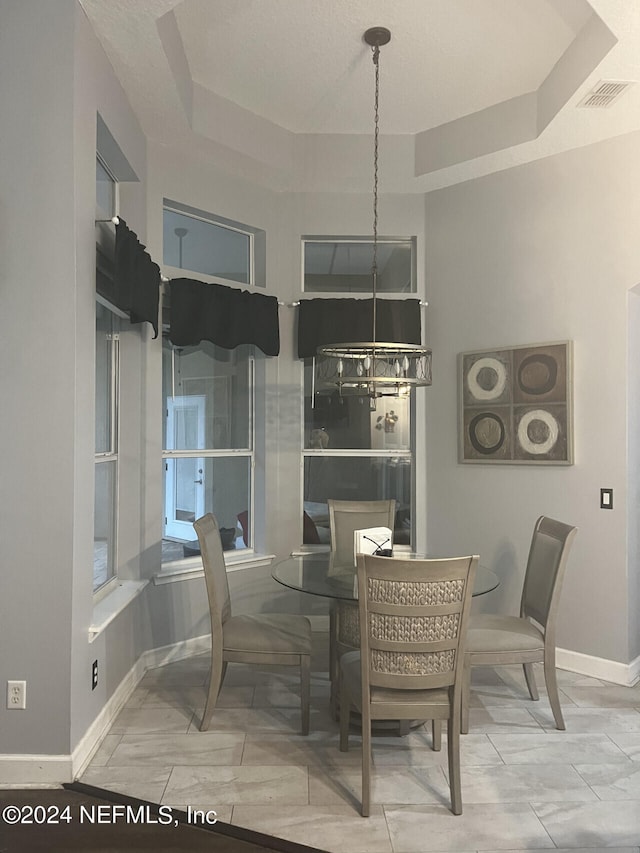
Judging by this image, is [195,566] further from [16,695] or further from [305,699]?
[16,695]

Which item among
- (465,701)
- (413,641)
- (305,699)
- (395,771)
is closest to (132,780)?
(305,699)

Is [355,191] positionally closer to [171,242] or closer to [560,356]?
[171,242]

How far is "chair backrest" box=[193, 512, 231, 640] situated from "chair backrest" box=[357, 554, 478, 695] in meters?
0.89

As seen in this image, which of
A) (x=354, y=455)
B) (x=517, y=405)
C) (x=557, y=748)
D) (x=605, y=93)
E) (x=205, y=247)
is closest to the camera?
(x=557, y=748)

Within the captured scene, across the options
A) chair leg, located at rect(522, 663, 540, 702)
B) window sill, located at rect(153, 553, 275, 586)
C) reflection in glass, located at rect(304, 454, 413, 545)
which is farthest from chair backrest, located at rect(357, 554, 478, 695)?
reflection in glass, located at rect(304, 454, 413, 545)

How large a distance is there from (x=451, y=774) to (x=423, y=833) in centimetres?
22

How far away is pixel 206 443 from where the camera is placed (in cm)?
424

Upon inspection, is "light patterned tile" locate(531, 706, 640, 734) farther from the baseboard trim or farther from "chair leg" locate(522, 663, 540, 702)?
the baseboard trim

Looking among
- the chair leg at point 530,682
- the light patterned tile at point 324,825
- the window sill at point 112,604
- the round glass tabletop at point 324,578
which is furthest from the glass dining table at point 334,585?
the window sill at point 112,604

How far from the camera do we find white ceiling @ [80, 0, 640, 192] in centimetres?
299

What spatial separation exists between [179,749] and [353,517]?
1.71 metres

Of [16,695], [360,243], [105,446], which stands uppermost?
[360,243]

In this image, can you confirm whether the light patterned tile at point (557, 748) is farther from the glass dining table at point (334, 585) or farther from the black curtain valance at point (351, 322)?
the black curtain valance at point (351, 322)

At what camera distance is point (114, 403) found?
355 cm
